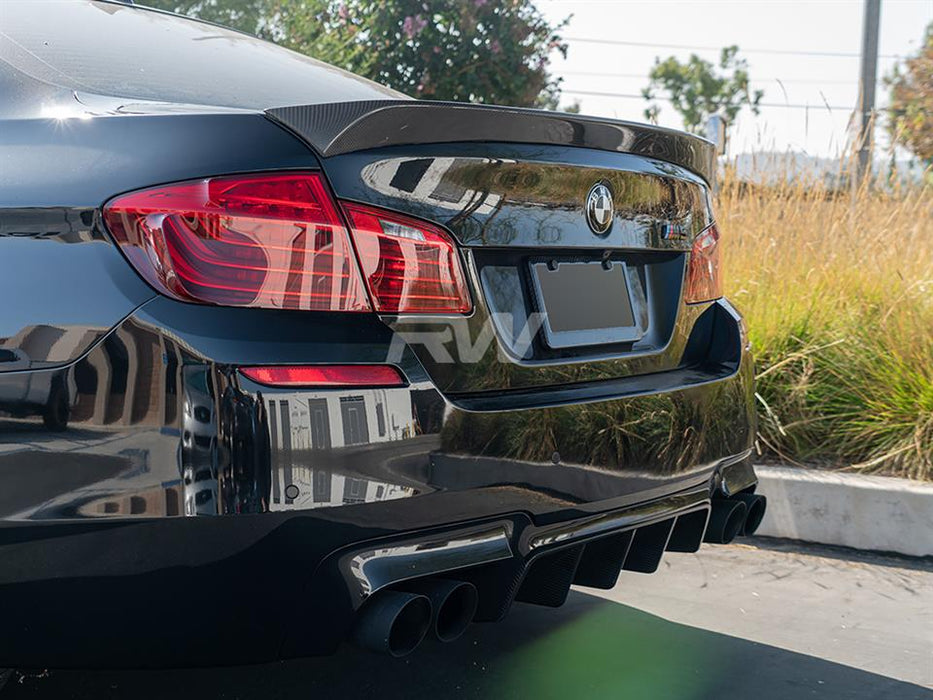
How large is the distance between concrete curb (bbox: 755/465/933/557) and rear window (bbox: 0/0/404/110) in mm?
2153

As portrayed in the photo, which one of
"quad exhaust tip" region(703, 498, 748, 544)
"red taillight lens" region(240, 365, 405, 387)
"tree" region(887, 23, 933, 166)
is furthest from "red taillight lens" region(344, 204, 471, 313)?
"tree" region(887, 23, 933, 166)

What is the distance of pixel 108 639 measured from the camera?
183 cm

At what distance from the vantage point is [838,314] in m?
4.98

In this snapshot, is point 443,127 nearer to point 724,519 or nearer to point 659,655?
point 724,519

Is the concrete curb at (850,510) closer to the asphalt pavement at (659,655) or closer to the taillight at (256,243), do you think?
the asphalt pavement at (659,655)

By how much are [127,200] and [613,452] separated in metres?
1.02

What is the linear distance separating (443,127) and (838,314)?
344cm

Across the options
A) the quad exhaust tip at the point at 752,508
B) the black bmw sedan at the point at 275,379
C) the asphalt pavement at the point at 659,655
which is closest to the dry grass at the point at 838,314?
the asphalt pavement at the point at 659,655

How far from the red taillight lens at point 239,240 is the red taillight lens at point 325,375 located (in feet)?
0.35

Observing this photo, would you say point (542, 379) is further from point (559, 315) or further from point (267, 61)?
point (267, 61)

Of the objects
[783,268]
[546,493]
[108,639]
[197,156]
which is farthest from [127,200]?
[783,268]

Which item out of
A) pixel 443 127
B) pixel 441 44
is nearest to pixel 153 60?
pixel 443 127

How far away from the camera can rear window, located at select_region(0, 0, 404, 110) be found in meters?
2.19

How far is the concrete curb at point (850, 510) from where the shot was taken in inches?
153
